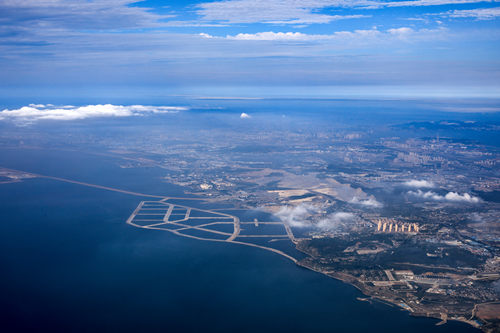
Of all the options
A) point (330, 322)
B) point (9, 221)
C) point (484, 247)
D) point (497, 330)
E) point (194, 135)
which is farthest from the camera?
point (194, 135)

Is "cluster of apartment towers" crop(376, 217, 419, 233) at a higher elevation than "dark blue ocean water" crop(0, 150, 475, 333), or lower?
higher

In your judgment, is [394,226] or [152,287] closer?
[152,287]

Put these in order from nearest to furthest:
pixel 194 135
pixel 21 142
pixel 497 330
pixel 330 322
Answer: pixel 497 330 → pixel 330 322 → pixel 21 142 → pixel 194 135

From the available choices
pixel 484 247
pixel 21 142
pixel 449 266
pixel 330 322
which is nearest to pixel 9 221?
pixel 330 322

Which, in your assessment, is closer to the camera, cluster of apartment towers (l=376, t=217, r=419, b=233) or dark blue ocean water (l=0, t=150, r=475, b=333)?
dark blue ocean water (l=0, t=150, r=475, b=333)

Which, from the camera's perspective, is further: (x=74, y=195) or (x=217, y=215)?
(x=74, y=195)

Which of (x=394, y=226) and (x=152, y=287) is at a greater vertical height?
(x=394, y=226)

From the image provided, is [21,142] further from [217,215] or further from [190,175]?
[217,215]
